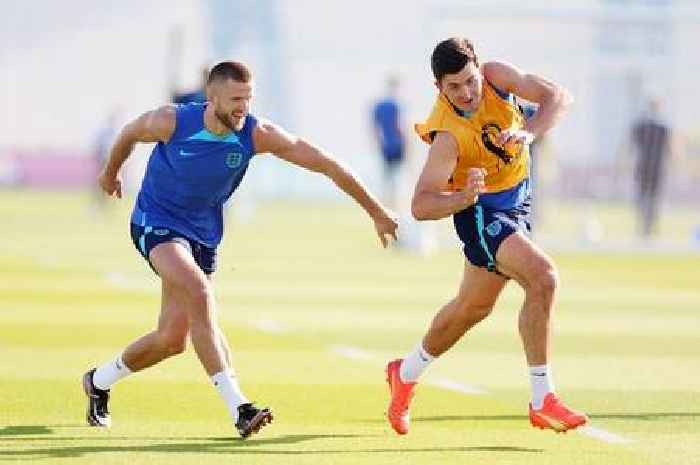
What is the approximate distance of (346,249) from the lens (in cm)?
3325

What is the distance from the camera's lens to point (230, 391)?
10.6m

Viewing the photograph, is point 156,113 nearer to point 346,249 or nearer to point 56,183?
point 346,249

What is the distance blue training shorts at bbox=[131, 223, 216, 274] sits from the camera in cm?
1100

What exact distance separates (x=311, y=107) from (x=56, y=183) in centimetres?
1144

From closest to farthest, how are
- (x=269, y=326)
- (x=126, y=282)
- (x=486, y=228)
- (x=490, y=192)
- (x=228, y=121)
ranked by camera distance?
(x=228, y=121) → (x=486, y=228) → (x=490, y=192) → (x=269, y=326) → (x=126, y=282)

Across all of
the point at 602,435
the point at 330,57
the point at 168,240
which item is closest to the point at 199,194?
the point at 168,240

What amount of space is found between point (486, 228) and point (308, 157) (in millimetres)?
975

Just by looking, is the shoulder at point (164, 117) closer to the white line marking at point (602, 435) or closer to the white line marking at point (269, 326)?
the white line marking at point (602, 435)

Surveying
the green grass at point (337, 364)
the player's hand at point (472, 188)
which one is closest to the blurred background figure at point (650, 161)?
the green grass at point (337, 364)

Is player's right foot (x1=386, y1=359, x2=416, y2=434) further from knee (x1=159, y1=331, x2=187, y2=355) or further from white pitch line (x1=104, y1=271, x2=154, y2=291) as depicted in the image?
white pitch line (x1=104, y1=271, x2=154, y2=291)

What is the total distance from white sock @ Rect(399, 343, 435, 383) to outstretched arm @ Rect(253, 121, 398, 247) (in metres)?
0.90

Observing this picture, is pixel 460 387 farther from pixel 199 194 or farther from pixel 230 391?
pixel 230 391

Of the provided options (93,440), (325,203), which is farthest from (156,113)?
(325,203)

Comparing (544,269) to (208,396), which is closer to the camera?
(544,269)
